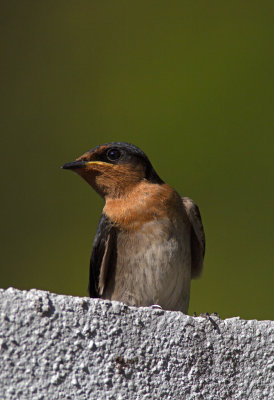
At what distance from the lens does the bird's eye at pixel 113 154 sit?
9.45 ft

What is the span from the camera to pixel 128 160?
289cm

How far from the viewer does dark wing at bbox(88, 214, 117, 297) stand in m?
2.68

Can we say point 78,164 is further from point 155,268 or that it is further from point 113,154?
point 155,268

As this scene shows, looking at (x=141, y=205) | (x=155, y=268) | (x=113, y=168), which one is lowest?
(x=155, y=268)

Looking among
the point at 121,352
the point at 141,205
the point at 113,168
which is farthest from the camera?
the point at 113,168

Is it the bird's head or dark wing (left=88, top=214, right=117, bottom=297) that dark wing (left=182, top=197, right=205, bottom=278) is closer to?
the bird's head

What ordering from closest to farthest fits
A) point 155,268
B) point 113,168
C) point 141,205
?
point 155,268 < point 141,205 < point 113,168

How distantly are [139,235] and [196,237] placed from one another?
0.35 m

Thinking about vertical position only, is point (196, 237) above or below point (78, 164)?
below

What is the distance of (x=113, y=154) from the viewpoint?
2891mm

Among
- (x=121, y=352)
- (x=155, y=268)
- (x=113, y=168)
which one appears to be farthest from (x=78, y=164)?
(x=121, y=352)

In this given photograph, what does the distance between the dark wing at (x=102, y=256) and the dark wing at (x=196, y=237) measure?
356mm

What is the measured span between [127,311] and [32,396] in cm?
27

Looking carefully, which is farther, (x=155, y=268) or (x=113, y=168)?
(x=113, y=168)
